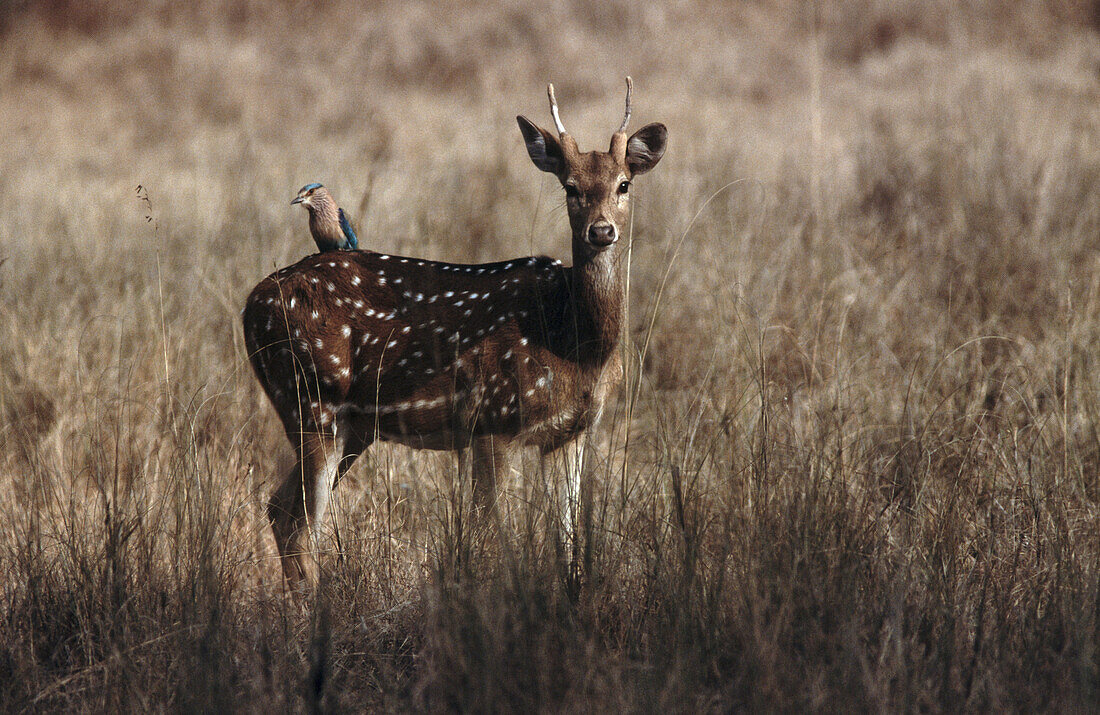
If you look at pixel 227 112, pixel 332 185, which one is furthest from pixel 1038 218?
pixel 227 112

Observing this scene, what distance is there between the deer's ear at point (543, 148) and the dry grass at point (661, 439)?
2.41 feet

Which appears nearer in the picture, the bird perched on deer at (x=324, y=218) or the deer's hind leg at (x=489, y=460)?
the deer's hind leg at (x=489, y=460)

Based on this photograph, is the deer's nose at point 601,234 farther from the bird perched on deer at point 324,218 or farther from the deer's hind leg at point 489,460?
the bird perched on deer at point 324,218

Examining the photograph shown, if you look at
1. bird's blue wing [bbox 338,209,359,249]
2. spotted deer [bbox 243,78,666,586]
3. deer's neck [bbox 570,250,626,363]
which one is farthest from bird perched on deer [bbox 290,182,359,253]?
deer's neck [bbox 570,250,626,363]

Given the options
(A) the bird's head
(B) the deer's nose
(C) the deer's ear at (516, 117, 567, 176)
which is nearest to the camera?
(B) the deer's nose

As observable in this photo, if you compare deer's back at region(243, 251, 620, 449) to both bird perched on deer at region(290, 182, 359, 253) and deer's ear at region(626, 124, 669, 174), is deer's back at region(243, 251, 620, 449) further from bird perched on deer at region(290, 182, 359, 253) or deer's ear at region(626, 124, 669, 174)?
deer's ear at region(626, 124, 669, 174)

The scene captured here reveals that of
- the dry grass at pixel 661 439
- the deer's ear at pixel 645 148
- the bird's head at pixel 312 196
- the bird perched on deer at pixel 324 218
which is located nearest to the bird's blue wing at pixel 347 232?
the bird perched on deer at pixel 324 218

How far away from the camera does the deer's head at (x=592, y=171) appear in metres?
4.12

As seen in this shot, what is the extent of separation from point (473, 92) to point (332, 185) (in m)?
8.47

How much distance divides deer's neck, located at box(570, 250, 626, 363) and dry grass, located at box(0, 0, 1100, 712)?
0.65ft

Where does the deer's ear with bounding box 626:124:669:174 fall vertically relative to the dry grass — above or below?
above

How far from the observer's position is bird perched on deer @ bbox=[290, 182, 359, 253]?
4.56 metres

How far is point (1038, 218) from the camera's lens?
24.8 feet

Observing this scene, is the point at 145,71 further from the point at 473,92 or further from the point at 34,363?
the point at 34,363
